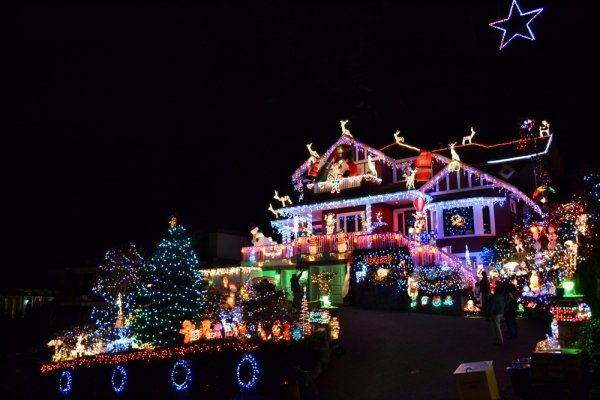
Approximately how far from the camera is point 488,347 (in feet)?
49.3

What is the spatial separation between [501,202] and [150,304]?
58.1 feet

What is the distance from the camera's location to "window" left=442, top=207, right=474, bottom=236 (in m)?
27.7

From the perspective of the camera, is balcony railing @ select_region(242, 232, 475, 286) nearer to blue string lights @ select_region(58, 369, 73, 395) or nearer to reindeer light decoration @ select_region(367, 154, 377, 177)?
reindeer light decoration @ select_region(367, 154, 377, 177)

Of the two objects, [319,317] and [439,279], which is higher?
[439,279]

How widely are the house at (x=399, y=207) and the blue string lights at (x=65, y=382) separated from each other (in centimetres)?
1329

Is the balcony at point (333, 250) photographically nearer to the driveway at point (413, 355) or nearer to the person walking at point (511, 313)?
the driveway at point (413, 355)

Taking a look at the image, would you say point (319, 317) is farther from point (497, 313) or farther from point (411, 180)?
point (411, 180)

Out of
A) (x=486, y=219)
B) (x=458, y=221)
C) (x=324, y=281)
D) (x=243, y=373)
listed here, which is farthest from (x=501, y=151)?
(x=243, y=373)

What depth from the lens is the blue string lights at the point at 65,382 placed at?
14.5 meters

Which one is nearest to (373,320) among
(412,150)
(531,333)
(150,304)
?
(531,333)

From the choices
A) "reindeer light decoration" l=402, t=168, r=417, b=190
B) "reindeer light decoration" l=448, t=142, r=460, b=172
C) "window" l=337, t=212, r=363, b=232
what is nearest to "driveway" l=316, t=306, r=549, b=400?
"reindeer light decoration" l=402, t=168, r=417, b=190

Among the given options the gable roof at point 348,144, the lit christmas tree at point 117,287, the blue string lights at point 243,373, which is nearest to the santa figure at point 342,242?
the gable roof at point 348,144

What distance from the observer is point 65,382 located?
14648 mm

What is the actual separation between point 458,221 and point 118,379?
19.2m
